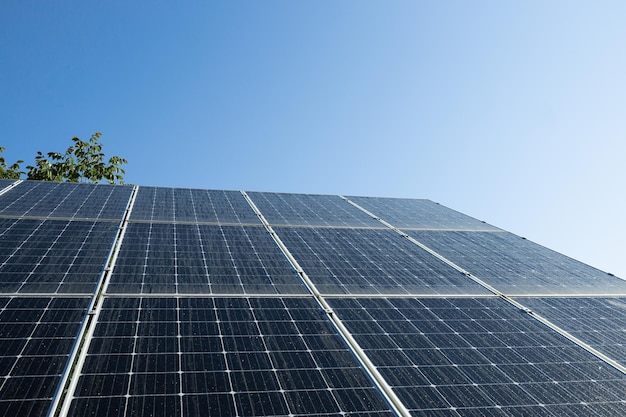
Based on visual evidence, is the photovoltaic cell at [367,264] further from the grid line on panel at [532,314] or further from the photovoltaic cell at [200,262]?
the photovoltaic cell at [200,262]

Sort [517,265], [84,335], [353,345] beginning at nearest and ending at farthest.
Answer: [84,335] < [353,345] < [517,265]

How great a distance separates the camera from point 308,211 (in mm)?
19625

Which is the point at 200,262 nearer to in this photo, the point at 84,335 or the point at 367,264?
the point at 84,335

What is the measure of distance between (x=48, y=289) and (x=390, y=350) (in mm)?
7389

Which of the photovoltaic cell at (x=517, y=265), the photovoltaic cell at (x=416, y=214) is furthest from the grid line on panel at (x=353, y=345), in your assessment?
the photovoltaic cell at (x=416, y=214)

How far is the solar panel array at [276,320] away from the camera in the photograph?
7289mm

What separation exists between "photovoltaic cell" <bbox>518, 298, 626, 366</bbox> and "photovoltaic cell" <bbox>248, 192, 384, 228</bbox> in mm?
7251

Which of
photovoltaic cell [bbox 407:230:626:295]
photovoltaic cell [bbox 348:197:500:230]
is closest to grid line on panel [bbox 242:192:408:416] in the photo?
photovoltaic cell [bbox 407:230:626:295]

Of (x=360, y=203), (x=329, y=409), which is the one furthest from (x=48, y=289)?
(x=360, y=203)

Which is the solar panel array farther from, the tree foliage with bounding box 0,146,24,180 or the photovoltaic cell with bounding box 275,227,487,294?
the tree foliage with bounding box 0,146,24,180

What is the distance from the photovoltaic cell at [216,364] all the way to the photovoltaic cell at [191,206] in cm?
645

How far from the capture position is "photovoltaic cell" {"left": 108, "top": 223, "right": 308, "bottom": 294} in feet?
35.0

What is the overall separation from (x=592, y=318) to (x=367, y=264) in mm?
6446

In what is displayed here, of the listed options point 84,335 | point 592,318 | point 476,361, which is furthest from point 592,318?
point 84,335
